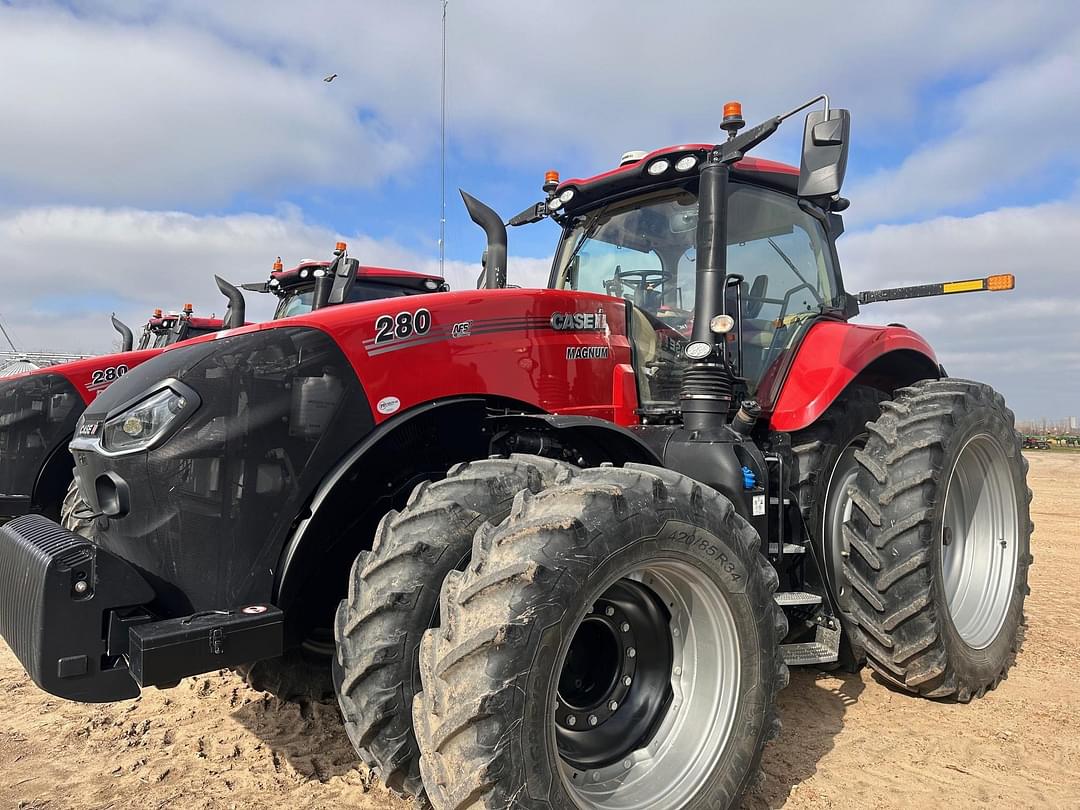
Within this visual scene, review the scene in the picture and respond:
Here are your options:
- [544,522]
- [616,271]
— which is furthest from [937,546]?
[544,522]

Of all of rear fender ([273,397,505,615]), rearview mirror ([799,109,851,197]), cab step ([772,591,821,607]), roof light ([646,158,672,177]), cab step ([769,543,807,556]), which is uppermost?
roof light ([646,158,672,177])

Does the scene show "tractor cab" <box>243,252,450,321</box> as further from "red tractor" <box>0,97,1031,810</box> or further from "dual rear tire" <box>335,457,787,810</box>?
"dual rear tire" <box>335,457,787,810</box>

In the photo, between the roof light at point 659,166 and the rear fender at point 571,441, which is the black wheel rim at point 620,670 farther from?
the roof light at point 659,166

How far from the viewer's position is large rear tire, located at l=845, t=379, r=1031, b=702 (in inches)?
136

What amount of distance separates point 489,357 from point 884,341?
2.35 m

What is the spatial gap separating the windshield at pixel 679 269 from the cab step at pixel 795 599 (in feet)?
3.34

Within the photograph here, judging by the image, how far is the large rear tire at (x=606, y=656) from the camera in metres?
1.96

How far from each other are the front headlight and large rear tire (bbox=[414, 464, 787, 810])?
1045 mm

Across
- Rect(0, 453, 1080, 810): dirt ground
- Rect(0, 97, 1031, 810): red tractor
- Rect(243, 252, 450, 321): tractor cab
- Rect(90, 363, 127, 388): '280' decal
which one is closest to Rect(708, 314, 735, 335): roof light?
Rect(0, 97, 1031, 810): red tractor

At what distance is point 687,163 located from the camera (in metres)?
3.58

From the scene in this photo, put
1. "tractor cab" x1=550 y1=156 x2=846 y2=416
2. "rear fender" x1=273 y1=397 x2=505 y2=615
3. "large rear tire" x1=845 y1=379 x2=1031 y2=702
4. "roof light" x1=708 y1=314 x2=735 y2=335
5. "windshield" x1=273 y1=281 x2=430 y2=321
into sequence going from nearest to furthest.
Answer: "rear fender" x1=273 y1=397 x2=505 y2=615
"roof light" x1=708 y1=314 x2=735 y2=335
"large rear tire" x1=845 y1=379 x2=1031 y2=702
"tractor cab" x1=550 y1=156 x2=846 y2=416
"windshield" x1=273 y1=281 x2=430 y2=321

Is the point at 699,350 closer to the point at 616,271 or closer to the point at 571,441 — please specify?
the point at 571,441

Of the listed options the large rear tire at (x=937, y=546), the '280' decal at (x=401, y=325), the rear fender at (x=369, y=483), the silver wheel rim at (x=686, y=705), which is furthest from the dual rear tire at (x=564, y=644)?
the large rear tire at (x=937, y=546)

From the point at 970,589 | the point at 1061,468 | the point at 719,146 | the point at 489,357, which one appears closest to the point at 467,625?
the point at 489,357
